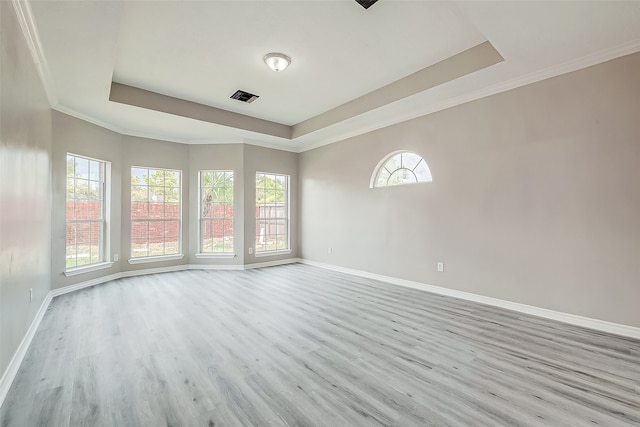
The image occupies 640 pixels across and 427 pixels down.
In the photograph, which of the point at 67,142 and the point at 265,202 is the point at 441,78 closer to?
the point at 265,202

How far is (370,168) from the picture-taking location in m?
5.19

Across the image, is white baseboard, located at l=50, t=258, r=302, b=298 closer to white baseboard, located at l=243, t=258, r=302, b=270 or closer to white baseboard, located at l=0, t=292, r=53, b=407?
white baseboard, located at l=243, t=258, r=302, b=270

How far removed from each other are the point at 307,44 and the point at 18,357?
383cm

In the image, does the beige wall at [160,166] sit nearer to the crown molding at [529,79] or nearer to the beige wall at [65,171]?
the beige wall at [65,171]

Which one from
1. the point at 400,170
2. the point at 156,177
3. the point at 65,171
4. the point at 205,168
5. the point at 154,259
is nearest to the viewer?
the point at 65,171

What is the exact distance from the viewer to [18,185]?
225 centimetres

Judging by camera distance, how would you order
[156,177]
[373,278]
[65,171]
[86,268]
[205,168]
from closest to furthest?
[65,171] → [86,268] → [373,278] → [156,177] → [205,168]

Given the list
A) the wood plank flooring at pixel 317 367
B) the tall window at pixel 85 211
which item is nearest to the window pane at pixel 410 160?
the wood plank flooring at pixel 317 367

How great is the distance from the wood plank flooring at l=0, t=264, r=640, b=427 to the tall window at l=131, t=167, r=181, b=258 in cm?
199

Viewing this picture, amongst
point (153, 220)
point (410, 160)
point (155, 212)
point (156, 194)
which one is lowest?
point (153, 220)

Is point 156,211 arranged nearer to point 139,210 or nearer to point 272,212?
point 139,210

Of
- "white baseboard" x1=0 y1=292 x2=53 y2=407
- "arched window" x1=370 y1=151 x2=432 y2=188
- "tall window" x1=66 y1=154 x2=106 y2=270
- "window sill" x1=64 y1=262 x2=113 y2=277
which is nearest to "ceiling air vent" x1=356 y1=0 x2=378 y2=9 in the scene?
"arched window" x1=370 y1=151 x2=432 y2=188

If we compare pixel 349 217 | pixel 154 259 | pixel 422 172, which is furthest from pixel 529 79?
pixel 154 259

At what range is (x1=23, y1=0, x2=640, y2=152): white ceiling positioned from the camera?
2.42 meters
